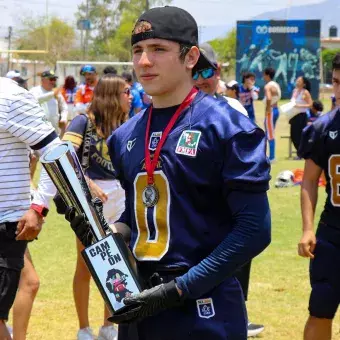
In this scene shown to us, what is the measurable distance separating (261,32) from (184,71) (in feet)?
165

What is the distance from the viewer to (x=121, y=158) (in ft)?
11.7

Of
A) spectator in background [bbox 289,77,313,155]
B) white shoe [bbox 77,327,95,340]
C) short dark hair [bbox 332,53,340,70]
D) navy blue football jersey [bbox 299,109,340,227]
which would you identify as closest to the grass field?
white shoe [bbox 77,327,95,340]

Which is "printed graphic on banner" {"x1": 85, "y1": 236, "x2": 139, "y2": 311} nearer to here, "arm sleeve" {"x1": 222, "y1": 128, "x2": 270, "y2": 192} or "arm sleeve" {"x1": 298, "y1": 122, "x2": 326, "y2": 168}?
"arm sleeve" {"x1": 222, "y1": 128, "x2": 270, "y2": 192}

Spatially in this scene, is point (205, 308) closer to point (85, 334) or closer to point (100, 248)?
point (100, 248)

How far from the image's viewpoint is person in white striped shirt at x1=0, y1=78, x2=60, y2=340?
4754 mm

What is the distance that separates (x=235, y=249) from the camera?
3.14m

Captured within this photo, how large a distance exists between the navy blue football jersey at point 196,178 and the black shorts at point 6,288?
1.62 metres

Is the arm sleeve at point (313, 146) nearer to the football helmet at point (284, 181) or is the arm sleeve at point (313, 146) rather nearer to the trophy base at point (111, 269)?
the trophy base at point (111, 269)

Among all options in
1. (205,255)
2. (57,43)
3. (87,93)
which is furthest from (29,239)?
(57,43)

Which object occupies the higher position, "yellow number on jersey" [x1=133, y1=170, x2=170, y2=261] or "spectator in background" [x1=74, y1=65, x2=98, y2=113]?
"yellow number on jersey" [x1=133, y1=170, x2=170, y2=261]

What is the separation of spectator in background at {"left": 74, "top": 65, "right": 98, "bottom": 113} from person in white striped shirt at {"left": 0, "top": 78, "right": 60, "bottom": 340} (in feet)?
39.9

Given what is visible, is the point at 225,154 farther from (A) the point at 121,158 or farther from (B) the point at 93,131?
(B) the point at 93,131

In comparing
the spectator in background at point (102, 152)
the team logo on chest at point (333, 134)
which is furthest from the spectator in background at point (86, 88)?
the team logo on chest at point (333, 134)

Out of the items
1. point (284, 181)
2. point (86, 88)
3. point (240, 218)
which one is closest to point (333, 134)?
point (240, 218)
